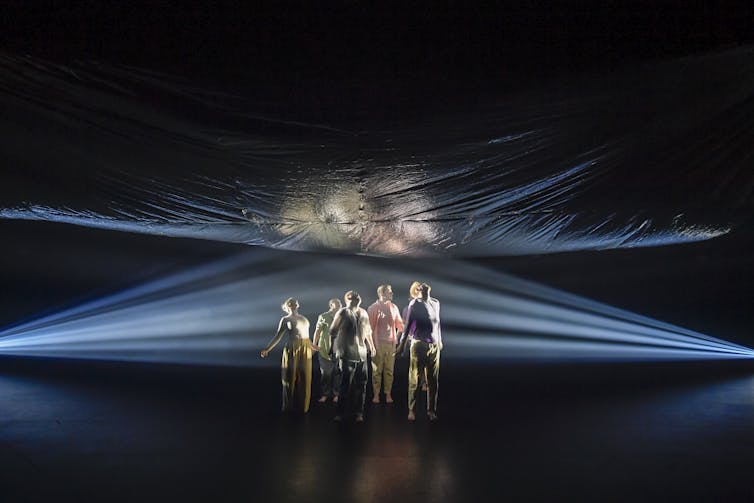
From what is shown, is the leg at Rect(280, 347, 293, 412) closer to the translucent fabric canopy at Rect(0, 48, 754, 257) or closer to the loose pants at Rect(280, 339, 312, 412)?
the loose pants at Rect(280, 339, 312, 412)

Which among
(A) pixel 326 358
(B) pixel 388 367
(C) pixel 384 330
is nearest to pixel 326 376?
(A) pixel 326 358

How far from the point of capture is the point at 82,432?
4.38m

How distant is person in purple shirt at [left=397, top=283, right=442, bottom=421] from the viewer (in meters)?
5.00

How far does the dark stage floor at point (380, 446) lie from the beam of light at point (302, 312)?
3.80 metres

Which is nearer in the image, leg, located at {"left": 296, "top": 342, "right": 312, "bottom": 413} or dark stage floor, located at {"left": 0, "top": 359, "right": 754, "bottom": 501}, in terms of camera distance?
dark stage floor, located at {"left": 0, "top": 359, "right": 754, "bottom": 501}

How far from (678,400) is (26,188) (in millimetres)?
7046

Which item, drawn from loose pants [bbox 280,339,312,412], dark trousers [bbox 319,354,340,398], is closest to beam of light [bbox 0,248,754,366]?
dark trousers [bbox 319,354,340,398]

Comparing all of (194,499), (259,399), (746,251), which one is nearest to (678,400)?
(746,251)

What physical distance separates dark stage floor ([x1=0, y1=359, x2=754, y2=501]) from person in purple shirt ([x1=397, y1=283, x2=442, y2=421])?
0.32 m

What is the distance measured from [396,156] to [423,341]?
208 centimetres

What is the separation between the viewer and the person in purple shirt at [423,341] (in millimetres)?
4996

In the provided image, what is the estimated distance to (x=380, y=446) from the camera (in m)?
4.04

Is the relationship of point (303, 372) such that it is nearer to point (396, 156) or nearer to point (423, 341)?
point (423, 341)

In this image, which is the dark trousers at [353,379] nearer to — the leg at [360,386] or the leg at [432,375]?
the leg at [360,386]
